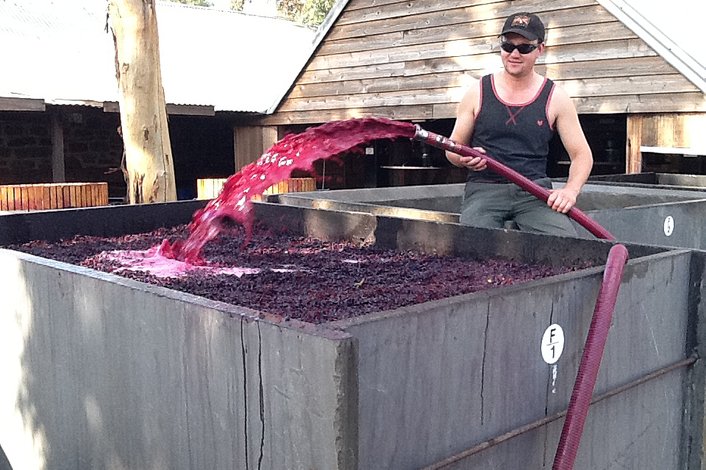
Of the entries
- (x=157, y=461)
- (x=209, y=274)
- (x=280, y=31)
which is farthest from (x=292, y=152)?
(x=280, y=31)

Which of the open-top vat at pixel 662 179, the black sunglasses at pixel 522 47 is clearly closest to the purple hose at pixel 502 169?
the black sunglasses at pixel 522 47

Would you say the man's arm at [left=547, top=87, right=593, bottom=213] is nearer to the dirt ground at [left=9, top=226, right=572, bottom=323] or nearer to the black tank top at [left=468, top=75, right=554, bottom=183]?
the black tank top at [left=468, top=75, right=554, bottom=183]

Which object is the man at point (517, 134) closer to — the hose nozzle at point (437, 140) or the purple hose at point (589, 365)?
the hose nozzle at point (437, 140)

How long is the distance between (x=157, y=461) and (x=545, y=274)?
65.1 inches

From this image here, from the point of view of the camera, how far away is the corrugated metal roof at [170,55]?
43.4ft

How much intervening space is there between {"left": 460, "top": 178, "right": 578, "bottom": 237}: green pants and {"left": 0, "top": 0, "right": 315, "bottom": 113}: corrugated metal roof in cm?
906

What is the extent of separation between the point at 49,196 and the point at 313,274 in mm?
8093

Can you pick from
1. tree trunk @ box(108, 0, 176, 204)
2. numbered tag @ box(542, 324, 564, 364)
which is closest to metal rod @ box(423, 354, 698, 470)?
numbered tag @ box(542, 324, 564, 364)

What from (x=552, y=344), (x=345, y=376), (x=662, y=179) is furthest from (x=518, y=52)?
(x=662, y=179)

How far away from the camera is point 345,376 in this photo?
1.70 metres

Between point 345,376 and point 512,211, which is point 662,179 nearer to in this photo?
point 512,211

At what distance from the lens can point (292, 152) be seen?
3.87 metres

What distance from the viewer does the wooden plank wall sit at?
920 cm

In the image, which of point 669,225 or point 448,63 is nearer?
point 669,225
